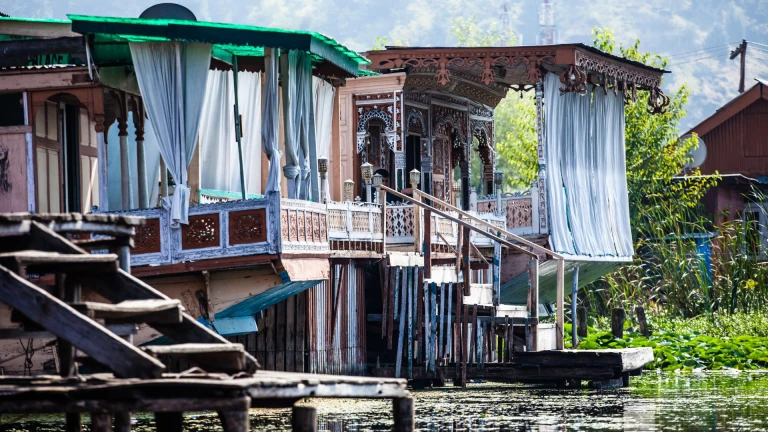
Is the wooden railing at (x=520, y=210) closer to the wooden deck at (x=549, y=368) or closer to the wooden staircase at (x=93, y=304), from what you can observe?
the wooden deck at (x=549, y=368)

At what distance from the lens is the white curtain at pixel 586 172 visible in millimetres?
24781

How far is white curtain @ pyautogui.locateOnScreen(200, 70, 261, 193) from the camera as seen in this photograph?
21797mm

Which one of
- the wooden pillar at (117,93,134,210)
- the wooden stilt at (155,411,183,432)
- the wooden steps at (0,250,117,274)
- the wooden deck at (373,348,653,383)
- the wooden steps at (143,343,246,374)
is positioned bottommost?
the wooden deck at (373,348,653,383)

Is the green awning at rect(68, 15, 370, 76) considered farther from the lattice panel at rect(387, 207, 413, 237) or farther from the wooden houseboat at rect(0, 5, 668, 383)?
the lattice panel at rect(387, 207, 413, 237)

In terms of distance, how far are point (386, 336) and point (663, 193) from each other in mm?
17216

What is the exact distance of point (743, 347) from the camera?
85.7ft

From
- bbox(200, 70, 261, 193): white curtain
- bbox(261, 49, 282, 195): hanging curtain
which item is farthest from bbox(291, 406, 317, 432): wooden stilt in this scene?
bbox(200, 70, 261, 193): white curtain

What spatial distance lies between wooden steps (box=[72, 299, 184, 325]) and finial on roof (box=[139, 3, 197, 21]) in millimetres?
9619

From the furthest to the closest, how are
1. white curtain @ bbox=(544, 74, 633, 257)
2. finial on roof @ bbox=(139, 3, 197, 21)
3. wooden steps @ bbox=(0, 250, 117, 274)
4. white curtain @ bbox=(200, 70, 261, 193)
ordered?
white curtain @ bbox=(544, 74, 633, 257) → white curtain @ bbox=(200, 70, 261, 193) → finial on roof @ bbox=(139, 3, 197, 21) → wooden steps @ bbox=(0, 250, 117, 274)

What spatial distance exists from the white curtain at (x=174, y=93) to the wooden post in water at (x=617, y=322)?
37.0 ft

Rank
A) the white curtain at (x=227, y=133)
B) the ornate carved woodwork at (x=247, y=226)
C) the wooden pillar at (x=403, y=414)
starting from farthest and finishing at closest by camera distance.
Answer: the white curtain at (x=227, y=133) → the ornate carved woodwork at (x=247, y=226) → the wooden pillar at (x=403, y=414)

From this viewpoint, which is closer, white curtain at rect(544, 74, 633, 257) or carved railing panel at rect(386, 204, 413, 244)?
carved railing panel at rect(386, 204, 413, 244)

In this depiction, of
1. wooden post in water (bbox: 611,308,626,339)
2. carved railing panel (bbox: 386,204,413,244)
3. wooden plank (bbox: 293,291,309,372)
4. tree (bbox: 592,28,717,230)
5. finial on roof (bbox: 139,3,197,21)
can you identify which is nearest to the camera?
wooden plank (bbox: 293,291,309,372)

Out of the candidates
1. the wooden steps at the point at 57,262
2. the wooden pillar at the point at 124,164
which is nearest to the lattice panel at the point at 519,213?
the wooden pillar at the point at 124,164
